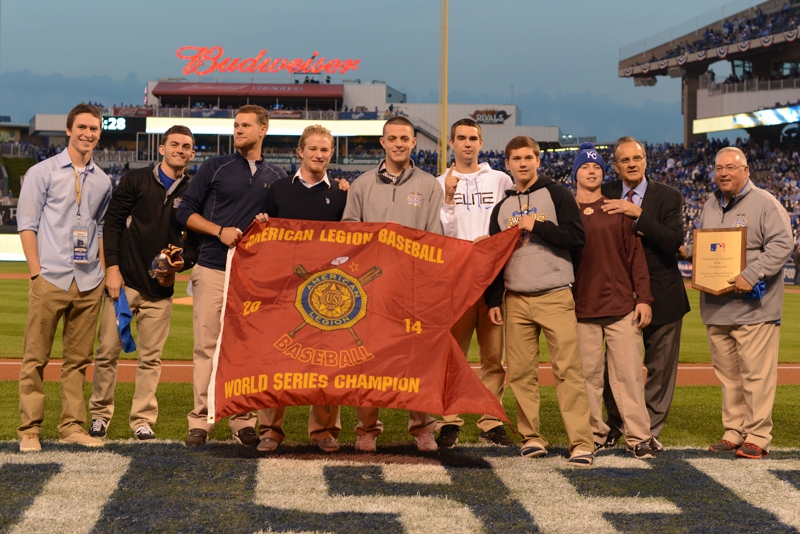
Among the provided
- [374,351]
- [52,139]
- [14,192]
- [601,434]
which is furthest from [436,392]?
[52,139]

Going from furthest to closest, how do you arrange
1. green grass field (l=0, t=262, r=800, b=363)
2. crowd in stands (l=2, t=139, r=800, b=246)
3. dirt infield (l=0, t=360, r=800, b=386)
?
crowd in stands (l=2, t=139, r=800, b=246) → green grass field (l=0, t=262, r=800, b=363) → dirt infield (l=0, t=360, r=800, b=386)

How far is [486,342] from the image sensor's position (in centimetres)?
639

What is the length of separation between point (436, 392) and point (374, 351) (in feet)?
1.57

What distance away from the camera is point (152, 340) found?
6.45 metres

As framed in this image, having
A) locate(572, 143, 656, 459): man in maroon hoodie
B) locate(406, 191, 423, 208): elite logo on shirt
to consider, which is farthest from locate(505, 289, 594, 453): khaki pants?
locate(406, 191, 423, 208): elite logo on shirt

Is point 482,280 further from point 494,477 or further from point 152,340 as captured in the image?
point 152,340

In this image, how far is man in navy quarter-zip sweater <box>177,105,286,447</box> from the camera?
243 inches

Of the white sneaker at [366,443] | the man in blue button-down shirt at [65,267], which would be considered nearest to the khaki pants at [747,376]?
the white sneaker at [366,443]

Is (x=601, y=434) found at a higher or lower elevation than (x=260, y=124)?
lower

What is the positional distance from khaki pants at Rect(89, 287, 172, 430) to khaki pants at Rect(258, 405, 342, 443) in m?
0.98

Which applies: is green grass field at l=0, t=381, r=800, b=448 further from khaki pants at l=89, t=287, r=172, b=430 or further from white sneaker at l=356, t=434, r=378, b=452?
white sneaker at l=356, t=434, r=378, b=452

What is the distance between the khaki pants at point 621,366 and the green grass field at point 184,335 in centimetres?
523

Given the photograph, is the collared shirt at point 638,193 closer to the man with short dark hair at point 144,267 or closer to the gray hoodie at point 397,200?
the gray hoodie at point 397,200

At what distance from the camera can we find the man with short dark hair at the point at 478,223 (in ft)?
20.8
